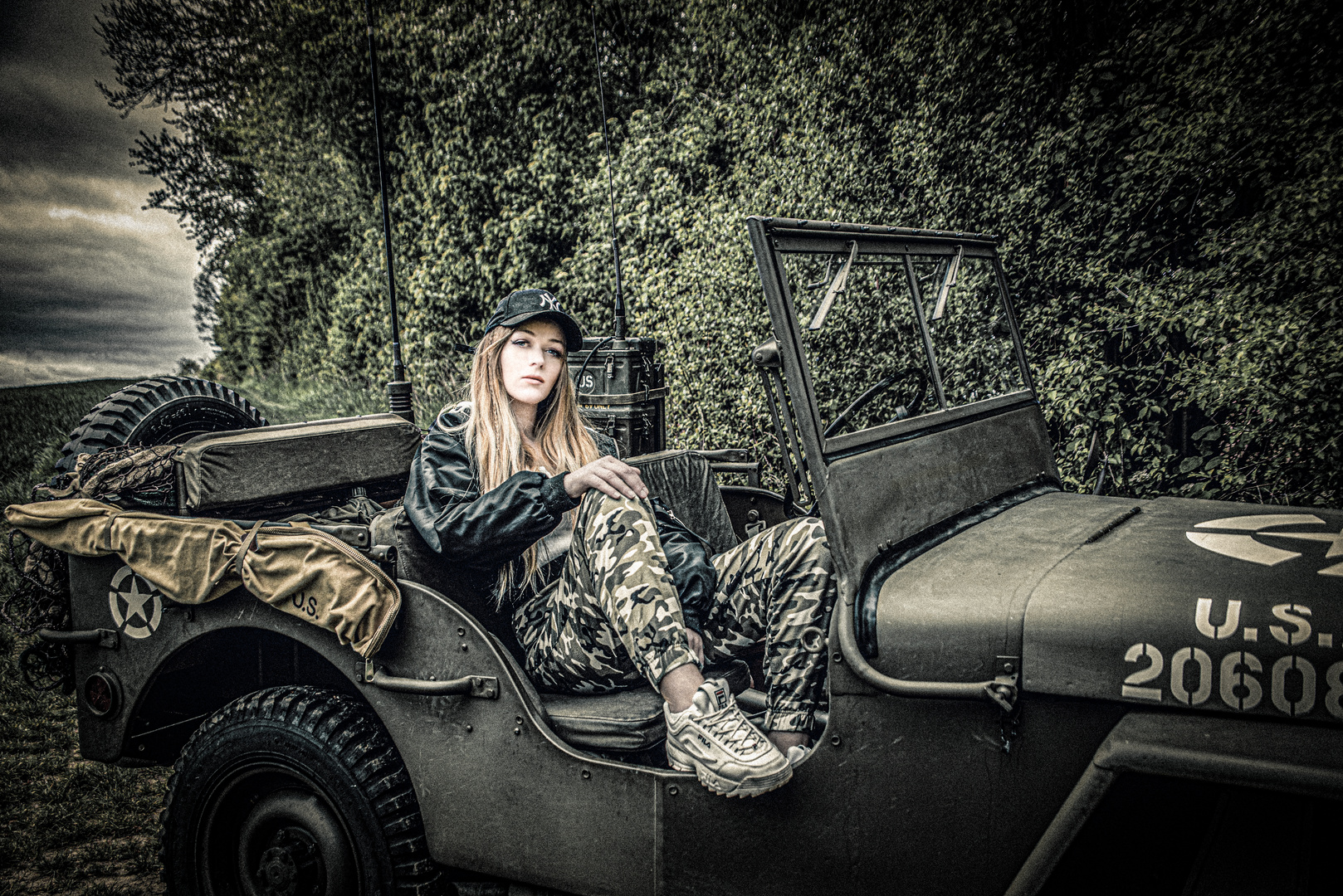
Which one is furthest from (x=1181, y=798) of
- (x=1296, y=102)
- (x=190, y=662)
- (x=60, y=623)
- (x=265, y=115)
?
(x=265, y=115)

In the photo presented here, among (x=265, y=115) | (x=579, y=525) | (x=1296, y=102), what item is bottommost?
(x=579, y=525)

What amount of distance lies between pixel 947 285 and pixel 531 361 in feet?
3.90

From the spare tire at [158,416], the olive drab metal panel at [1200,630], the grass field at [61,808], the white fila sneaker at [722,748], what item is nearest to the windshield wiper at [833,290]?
the olive drab metal panel at [1200,630]

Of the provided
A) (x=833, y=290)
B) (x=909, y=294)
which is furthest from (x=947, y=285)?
(x=833, y=290)

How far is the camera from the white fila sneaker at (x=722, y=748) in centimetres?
175

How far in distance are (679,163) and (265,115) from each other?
18.3 ft

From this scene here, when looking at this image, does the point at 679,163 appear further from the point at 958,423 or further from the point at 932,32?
the point at 958,423

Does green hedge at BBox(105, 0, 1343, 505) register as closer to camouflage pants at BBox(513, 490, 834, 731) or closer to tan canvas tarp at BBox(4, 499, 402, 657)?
camouflage pants at BBox(513, 490, 834, 731)

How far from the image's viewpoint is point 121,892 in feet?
9.04

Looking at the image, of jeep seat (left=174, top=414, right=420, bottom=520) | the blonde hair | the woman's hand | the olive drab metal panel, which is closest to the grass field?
jeep seat (left=174, top=414, right=420, bottom=520)

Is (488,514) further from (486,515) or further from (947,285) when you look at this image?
(947,285)

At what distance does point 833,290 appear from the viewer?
2012 mm

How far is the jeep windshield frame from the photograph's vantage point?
6.08 feet

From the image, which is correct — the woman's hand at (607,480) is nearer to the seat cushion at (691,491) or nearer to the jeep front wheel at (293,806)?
the seat cushion at (691,491)
